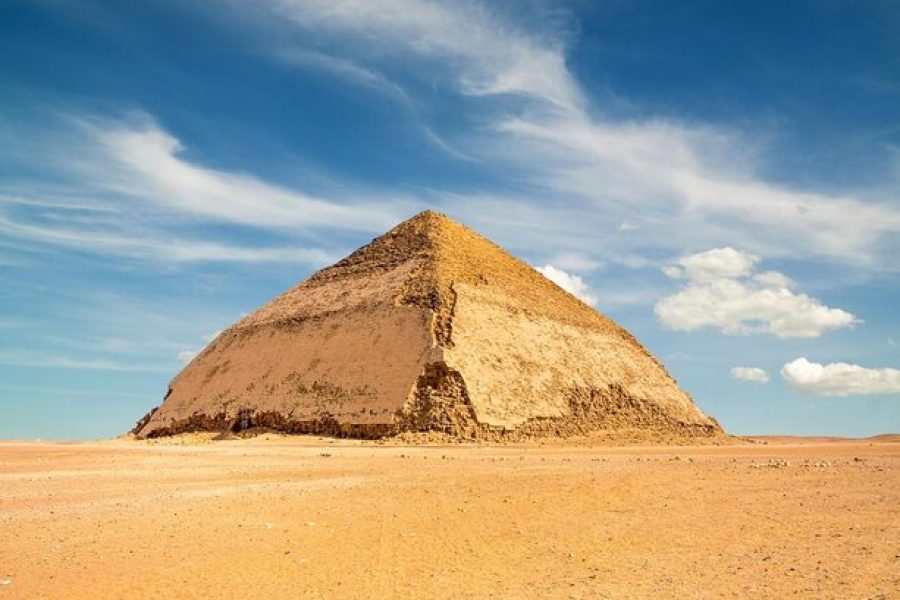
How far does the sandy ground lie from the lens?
6.82 meters

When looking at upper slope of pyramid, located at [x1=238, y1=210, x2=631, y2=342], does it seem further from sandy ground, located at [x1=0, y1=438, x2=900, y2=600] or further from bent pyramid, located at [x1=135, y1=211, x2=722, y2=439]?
sandy ground, located at [x1=0, y1=438, x2=900, y2=600]

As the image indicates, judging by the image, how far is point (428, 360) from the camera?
30891 millimetres

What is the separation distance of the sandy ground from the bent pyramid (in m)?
15.2

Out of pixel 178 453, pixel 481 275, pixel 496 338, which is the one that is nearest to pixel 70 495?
pixel 178 453

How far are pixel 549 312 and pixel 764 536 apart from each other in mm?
32594

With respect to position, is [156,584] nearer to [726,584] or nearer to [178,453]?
[726,584]

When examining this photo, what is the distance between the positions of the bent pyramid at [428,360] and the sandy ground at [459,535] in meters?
15.2

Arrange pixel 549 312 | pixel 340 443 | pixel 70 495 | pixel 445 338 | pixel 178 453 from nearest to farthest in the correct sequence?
pixel 70 495 < pixel 178 453 < pixel 340 443 < pixel 445 338 < pixel 549 312

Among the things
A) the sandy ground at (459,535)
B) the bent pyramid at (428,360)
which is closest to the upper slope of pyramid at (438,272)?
the bent pyramid at (428,360)

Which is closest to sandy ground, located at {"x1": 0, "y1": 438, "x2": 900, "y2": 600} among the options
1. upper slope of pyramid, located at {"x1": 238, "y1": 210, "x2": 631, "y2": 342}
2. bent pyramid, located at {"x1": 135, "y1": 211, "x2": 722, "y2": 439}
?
bent pyramid, located at {"x1": 135, "y1": 211, "x2": 722, "y2": 439}

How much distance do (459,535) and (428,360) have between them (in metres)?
22.0

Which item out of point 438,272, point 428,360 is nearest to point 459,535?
point 428,360

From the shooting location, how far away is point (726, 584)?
6.66 metres

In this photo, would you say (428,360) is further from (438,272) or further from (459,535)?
(459,535)
